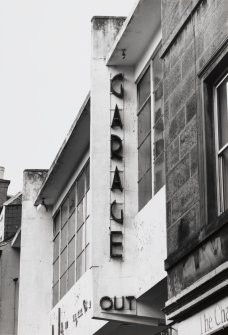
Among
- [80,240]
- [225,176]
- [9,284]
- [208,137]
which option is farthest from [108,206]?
[9,284]

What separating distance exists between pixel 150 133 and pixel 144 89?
1.17m

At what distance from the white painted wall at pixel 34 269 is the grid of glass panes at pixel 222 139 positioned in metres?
16.9

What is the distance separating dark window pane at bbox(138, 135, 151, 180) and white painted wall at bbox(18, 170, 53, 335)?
403 inches

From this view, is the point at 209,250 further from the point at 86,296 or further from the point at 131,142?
the point at 86,296

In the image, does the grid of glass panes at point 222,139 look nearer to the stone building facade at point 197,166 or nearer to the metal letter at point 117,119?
the stone building facade at point 197,166

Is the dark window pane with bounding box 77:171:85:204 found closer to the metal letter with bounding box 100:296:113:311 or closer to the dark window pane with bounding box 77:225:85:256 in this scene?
the dark window pane with bounding box 77:225:85:256

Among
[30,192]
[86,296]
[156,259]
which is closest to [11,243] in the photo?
[30,192]

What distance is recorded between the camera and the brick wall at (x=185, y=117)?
1426cm

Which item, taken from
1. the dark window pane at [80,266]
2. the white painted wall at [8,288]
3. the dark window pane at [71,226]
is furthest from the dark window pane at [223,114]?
the white painted wall at [8,288]

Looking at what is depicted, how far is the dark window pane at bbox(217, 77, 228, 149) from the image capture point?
46.5 feet

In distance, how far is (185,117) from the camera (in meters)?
15.1

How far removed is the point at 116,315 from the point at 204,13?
7.70 m

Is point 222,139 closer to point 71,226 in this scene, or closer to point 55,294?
point 71,226

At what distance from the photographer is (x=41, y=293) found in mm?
30609
